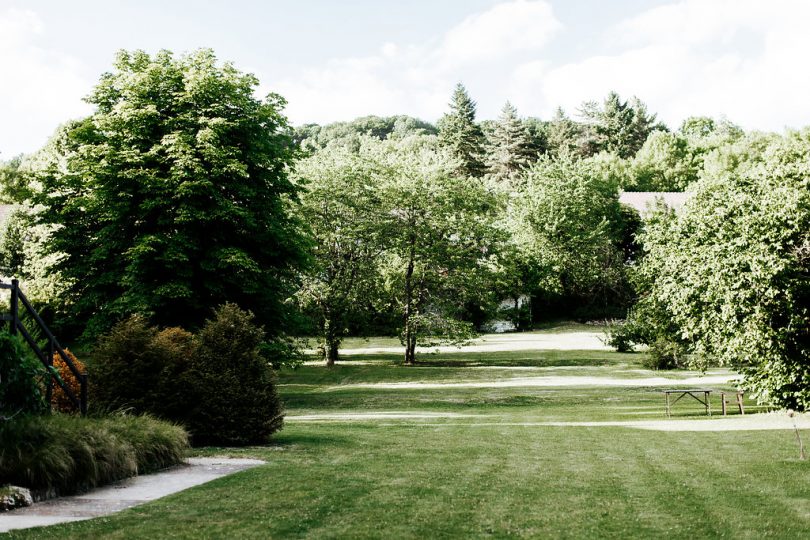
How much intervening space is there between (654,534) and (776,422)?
539 inches

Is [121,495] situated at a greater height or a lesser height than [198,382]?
lesser

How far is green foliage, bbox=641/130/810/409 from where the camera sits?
18.0 m

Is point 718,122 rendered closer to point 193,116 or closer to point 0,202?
Result: point 0,202

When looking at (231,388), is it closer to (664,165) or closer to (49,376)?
(49,376)

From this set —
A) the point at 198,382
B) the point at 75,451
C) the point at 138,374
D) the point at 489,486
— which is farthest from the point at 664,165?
the point at 75,451

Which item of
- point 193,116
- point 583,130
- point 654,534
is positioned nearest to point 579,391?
point 193,116

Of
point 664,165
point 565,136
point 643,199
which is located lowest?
point 643,199

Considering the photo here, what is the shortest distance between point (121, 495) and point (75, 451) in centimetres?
79

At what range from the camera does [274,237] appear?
24359 mm

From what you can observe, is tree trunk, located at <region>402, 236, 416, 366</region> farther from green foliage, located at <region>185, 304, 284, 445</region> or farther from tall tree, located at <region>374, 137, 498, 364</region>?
green foliage, located at <region>185, 304, 284, 445</region>

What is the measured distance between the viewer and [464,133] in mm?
94188

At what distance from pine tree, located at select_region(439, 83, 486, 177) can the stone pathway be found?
277 ft

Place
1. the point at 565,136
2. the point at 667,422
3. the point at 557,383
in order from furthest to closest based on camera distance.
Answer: the point at 565,136 → the point at 557,383 → the point at 667,422

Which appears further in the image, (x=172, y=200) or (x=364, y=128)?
(x=364, y=128)
